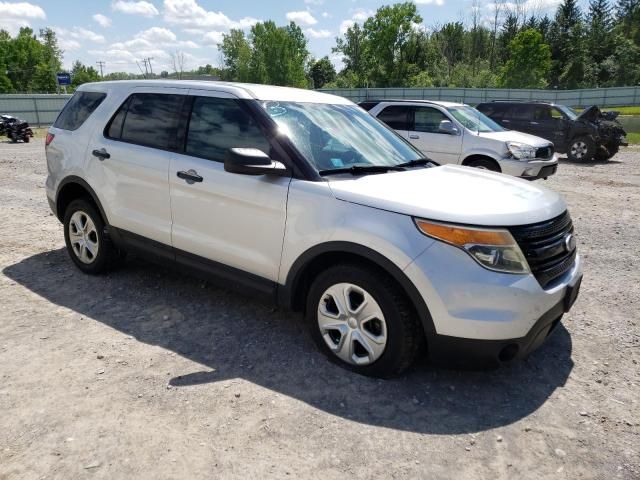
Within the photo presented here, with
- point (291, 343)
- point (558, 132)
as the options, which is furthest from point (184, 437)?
point (558, 132)

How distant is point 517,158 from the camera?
9.29 meters

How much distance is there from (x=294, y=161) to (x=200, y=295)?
1820 mm

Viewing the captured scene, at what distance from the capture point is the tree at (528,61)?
53844 mm

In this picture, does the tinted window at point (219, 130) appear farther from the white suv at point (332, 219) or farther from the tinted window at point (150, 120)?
the tinted window at point (150, 120)

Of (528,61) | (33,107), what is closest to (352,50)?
(528,61)

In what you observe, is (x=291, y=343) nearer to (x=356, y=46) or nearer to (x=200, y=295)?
(x=200, y=295)

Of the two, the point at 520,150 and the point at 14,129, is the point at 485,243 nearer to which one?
the point at 520,150

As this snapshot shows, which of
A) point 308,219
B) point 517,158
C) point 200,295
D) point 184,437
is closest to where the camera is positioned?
point 184,437

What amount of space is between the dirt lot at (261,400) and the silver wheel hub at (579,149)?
11557mm


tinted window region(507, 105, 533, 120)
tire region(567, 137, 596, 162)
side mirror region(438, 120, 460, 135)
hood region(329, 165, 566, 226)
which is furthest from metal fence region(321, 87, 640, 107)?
hood region(329, 165, 566, 226)

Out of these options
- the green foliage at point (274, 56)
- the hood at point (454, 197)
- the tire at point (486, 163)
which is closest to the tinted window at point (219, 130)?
the hood at point (454, 197)

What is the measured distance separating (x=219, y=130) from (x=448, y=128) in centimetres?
691

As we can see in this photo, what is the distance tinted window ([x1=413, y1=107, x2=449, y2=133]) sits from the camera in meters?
10.1

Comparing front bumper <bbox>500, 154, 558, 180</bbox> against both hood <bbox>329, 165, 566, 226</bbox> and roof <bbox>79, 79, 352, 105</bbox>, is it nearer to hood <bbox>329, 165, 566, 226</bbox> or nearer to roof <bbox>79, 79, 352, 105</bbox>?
roof <bbox>79, 79, 352, 105</bbox>
